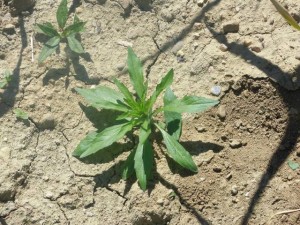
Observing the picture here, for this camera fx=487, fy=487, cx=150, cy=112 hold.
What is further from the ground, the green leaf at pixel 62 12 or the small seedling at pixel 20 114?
the green leaf at pixel 62 12

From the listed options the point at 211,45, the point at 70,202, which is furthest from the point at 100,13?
the point at 70,202

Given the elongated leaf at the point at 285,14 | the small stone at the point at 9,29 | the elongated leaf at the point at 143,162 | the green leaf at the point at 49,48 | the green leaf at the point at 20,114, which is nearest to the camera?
the elongated leaf at the point at 143,162

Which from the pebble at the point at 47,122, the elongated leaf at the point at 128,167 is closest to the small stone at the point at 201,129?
the elongated leaf at the point at 128,167

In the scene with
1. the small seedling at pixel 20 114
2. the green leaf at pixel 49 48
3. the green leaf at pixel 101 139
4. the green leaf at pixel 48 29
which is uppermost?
the green leaf at pixel 48 29

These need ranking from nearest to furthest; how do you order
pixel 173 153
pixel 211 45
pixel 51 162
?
1. pixel 173 153
2. pixel 51 162
3. pixel 211 45

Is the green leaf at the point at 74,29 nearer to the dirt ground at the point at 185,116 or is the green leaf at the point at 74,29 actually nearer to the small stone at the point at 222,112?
the dirt ground at the point at 185,116

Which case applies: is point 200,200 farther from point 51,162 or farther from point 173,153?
point 51,162

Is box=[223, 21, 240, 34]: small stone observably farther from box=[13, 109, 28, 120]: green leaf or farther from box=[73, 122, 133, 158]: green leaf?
box=[13, 109, 28, 120]: green leaf
